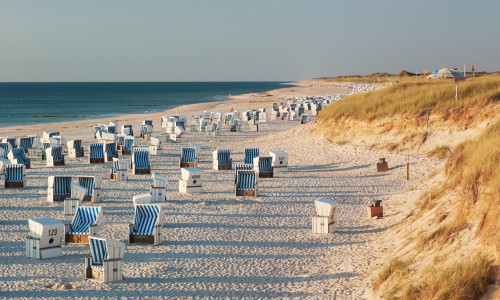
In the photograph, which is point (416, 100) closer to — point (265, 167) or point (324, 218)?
point (265, 167)

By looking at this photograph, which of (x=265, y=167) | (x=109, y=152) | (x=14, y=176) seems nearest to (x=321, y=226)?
(x=265, y=167)

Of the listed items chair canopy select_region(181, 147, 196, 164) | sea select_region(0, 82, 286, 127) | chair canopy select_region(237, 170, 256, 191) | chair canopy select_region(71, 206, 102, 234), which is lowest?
chair canopy select_region(71, 206, 102, 234)

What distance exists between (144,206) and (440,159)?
12.4 metres

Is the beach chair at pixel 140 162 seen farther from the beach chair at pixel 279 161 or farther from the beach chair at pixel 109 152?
the beach chair at pixel 279 161

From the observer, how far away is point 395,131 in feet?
77.4

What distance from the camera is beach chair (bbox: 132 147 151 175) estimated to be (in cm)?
2050

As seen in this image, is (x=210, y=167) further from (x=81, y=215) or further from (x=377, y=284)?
(x=377, y=284)

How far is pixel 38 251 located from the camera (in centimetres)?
1093

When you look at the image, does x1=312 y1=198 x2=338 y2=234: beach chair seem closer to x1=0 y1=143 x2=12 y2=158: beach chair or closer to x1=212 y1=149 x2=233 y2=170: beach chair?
x1=212 y1=149 x2=233 y2=170: beach chair

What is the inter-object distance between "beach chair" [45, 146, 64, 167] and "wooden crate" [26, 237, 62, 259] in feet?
40.6

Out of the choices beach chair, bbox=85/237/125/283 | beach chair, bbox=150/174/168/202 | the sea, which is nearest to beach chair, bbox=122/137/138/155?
beach chair, bbox=150/174/168/202

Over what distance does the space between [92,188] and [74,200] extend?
1583 mm

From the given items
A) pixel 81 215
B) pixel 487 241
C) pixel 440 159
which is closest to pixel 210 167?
pixel 440 159

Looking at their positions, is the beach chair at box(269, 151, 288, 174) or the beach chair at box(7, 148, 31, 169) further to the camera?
the beach chair at box(7, 148, 31, 169)
